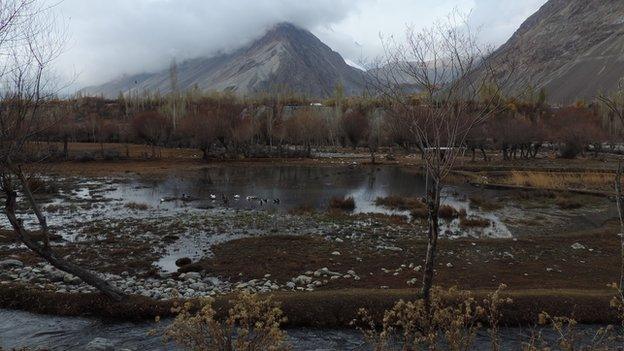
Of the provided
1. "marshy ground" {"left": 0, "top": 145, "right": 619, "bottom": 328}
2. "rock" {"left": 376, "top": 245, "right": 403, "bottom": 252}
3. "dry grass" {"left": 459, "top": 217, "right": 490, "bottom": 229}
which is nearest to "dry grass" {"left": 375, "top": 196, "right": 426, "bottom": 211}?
"marshy ground" {"left": 0, "top": 145, "right": 619, "bottom": 328}

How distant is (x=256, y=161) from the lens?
75812 mm

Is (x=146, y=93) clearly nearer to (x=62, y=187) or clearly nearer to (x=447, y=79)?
(x=62, y=187)

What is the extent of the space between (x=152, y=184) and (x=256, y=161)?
3027 centimetres

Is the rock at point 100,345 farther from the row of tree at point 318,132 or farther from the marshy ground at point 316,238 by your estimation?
the row of tree at point 318,132

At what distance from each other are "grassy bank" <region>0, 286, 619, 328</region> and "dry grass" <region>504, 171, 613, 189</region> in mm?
33154

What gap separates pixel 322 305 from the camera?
1359 cm

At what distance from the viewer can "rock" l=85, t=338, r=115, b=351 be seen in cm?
1131

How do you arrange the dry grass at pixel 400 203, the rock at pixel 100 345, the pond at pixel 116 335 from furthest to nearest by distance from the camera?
the dry grass at pixel 400 203
the pond at pixel 116 335
the rock at pixel 100 345

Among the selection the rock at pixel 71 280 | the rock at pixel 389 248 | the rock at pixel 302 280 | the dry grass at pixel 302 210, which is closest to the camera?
the rock at pixel 71 280

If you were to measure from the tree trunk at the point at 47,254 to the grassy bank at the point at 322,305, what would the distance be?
344mm

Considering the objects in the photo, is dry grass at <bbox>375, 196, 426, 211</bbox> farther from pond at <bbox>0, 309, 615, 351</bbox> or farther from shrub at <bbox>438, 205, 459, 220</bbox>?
pond at <bbox>0, 309, 615, 351</bbox>

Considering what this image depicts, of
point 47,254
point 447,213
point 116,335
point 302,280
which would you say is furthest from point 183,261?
point 447,213

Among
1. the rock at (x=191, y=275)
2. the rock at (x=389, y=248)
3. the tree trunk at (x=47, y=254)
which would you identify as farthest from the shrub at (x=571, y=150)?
the tree trunk at (x=47, y=254)

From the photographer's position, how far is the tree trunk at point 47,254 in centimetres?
1169
